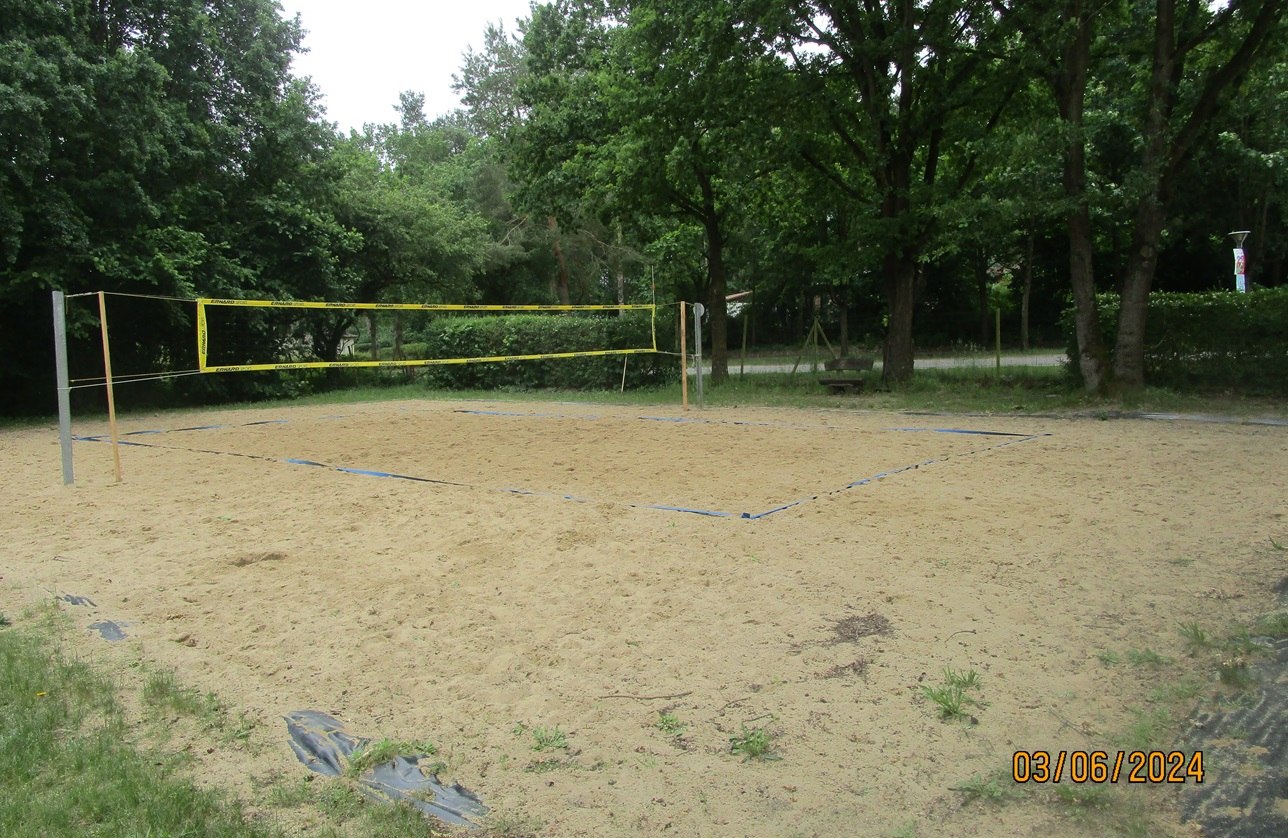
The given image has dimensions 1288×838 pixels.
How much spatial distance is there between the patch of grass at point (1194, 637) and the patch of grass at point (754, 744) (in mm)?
1704

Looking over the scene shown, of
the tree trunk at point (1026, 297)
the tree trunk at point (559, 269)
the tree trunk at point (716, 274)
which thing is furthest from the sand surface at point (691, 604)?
the tree trunk at point (559, 269)

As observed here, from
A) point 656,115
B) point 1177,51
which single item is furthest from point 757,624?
point 656,115

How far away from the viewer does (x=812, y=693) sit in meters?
2.92

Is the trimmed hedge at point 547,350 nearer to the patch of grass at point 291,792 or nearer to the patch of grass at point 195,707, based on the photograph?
the patch of grass at point 195,707

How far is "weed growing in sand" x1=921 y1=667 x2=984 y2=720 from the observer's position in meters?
2.71

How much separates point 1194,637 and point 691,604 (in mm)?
1980

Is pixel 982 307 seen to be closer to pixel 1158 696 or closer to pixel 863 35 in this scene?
pixel 863 35

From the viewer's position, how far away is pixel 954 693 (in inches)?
112

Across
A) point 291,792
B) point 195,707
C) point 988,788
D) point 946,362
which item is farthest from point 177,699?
point 946,362

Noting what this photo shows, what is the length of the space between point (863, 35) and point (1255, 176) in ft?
38.7

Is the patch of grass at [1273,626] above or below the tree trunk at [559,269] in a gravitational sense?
below

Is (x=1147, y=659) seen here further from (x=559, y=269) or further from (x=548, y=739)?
(x=559, y=269)

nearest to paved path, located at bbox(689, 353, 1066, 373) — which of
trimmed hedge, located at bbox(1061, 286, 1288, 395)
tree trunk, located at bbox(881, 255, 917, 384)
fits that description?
tree trunk, located at bbox(881, 255, 917, 384)

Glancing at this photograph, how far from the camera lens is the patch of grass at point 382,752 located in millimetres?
2547
